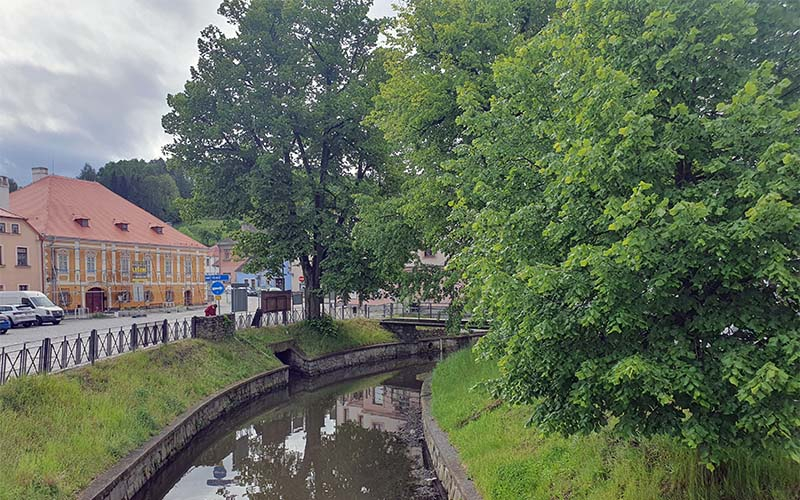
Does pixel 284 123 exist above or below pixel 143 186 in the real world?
below

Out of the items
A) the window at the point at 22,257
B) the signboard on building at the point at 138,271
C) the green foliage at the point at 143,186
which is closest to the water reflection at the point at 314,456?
the window at the point at 22,257

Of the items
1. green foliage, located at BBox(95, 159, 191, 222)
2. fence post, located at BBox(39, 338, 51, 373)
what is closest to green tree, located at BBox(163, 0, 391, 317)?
fence post, located at BBox(39, 338, 51, 373)

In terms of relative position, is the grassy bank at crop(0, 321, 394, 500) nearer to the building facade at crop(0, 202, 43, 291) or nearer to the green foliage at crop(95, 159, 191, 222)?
the building facade at crop(0, 202, 43, 291)

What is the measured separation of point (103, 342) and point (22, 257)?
25.0 meters

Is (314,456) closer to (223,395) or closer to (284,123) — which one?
(223,395)

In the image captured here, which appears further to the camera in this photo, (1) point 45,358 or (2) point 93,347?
(2) point 93,347

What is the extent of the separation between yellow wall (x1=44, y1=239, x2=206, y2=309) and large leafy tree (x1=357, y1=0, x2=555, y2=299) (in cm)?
2953

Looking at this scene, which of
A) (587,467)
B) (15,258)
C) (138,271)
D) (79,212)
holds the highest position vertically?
(79,212)

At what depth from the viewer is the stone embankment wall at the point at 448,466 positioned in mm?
9969

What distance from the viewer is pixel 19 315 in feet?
93.5

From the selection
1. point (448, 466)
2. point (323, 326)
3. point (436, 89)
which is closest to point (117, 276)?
point (323, 326)

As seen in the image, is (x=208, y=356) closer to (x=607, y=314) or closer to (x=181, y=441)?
(x=181, y=441)

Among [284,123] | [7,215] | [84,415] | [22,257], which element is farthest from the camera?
[22,257]

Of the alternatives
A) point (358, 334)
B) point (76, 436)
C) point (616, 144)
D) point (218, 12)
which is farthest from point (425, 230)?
point (218, 12)
